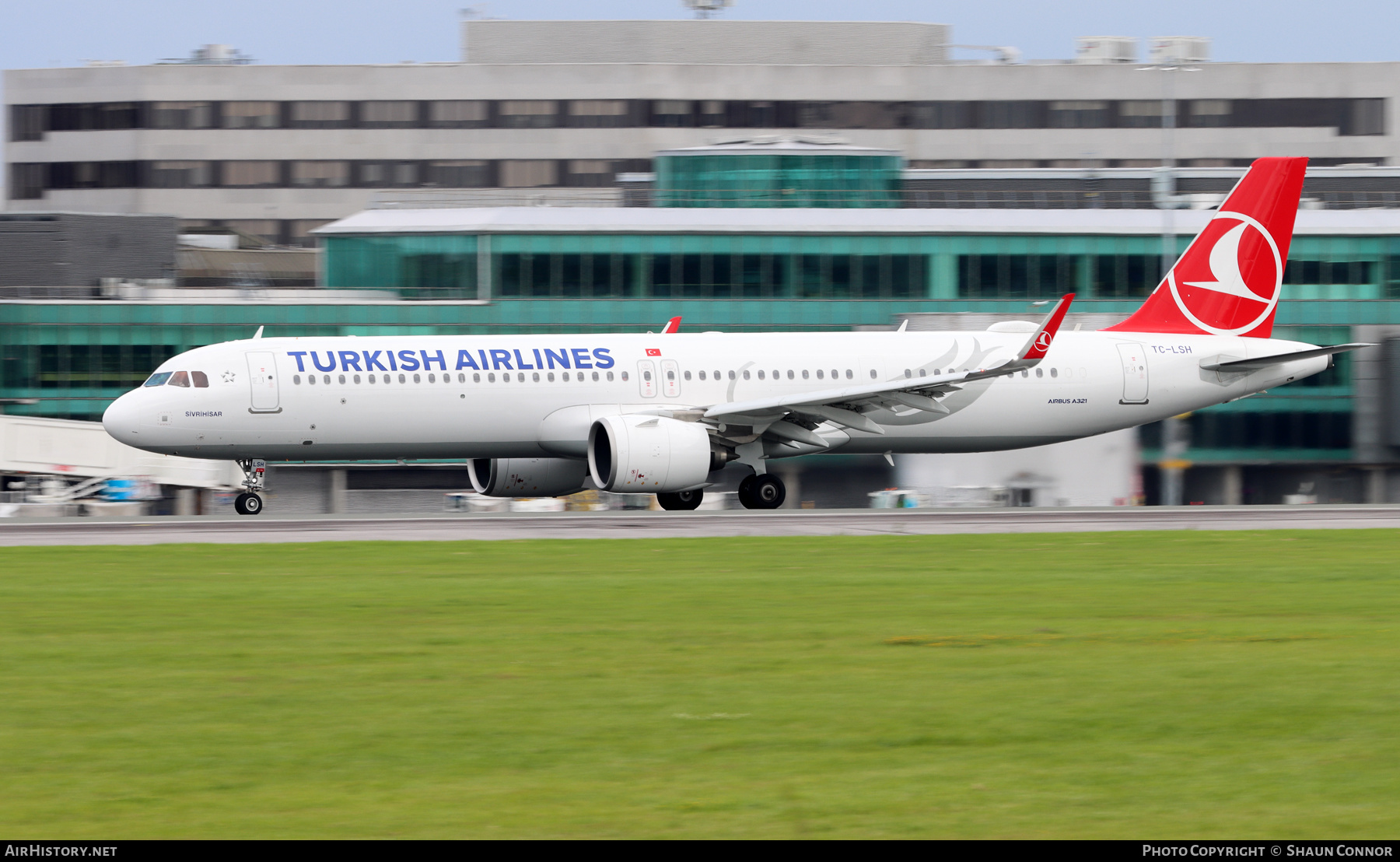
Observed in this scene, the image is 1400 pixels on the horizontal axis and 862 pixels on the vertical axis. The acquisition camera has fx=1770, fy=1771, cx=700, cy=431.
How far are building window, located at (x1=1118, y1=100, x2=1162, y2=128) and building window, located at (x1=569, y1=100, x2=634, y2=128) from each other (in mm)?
29133

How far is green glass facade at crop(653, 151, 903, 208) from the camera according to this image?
69.2 meters

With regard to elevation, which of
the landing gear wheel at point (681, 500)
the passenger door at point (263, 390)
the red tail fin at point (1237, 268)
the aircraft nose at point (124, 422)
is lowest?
the landing gear wheel at point (681, 500)

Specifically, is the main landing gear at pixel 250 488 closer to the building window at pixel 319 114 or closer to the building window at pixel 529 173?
the building window at pixel 529 173

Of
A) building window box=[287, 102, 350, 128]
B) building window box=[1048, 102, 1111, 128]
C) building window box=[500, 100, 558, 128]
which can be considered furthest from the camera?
building window box=[287, 102, 350, 128]

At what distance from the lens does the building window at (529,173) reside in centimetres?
10469

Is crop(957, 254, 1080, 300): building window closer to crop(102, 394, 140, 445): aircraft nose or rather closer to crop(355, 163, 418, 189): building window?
crop(102, 394, 140, 445): aircraft nose

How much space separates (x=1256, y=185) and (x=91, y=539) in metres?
26.4

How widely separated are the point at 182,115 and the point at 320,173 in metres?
8.95

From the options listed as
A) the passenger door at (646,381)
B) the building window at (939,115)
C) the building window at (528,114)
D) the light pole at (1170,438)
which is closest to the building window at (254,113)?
the building window at (528,114)

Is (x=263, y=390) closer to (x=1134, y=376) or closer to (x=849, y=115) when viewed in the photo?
(x=1134, y=376)

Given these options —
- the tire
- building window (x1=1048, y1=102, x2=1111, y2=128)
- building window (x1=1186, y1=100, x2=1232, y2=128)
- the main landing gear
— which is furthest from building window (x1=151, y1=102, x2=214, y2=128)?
the tire

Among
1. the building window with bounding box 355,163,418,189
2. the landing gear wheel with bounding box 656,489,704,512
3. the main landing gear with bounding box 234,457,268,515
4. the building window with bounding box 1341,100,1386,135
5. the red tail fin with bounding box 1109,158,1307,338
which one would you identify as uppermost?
the building window with bounding box 1341,100,1386,135

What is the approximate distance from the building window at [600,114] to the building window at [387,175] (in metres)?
9.91
